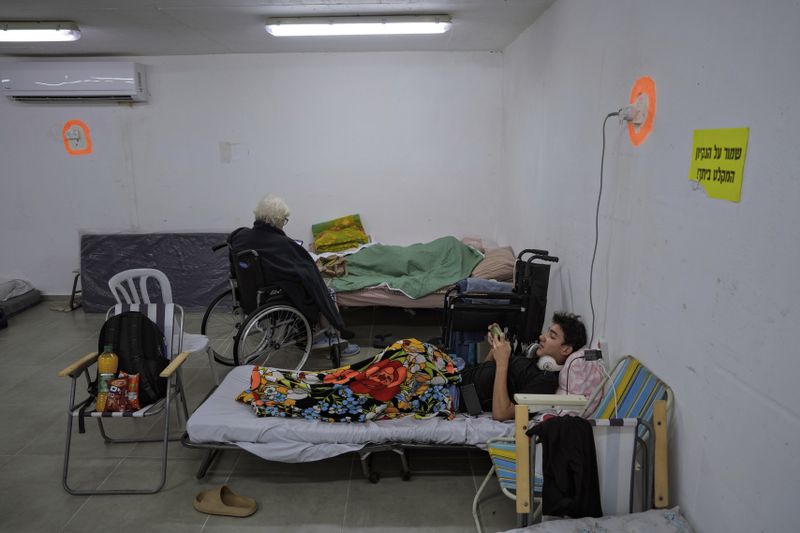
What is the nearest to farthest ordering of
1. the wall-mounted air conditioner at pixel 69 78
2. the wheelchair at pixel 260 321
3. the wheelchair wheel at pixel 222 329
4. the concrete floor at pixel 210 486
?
the concrete floor at pixel 210 486
the wheelchair at pixel 260 321
the wheelchair wheel at pixel 222 329
the wall-mounted air conditioner at pixel 69 78

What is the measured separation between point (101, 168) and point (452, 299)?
13.6 feet

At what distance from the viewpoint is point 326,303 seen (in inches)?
148

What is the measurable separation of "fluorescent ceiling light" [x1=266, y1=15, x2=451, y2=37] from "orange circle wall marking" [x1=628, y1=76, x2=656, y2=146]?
1.96 m

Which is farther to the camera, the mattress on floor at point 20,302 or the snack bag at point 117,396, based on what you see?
the mattress on floor at point 20,302

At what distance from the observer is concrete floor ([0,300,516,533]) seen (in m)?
2.38

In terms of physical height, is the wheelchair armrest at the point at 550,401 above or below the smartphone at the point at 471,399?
above

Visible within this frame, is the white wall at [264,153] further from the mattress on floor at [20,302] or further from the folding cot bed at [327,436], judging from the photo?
the folding cot bed at [327,436]

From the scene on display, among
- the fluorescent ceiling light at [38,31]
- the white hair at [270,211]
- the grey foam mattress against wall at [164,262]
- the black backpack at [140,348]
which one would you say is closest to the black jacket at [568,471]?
the black backpack at [140,348]

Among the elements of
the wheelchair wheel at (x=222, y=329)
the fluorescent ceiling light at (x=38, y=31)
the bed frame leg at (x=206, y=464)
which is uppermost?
the fluorescent ceiling light at (x=38, y=31)

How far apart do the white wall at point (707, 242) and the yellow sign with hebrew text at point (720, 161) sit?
0.03 m

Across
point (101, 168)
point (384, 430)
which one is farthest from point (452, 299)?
point (101, 168)

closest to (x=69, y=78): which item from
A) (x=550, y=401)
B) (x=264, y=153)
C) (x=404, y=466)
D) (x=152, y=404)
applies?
(x=264, y=153)

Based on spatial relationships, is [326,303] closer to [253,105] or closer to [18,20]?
[253,105]

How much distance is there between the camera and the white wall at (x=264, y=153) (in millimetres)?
5223
